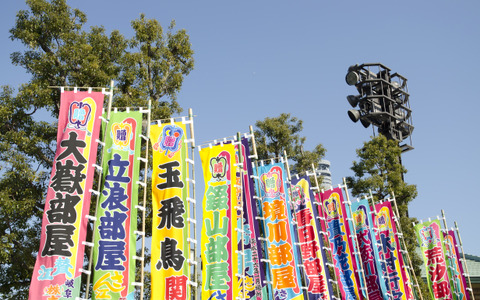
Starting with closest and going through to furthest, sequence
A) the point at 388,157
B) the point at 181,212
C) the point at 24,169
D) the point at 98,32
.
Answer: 1. the point at 181,212
2. the point at 24,169
3. the point at 98,32
4. the point at 388,157

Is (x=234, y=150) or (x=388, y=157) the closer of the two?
(x=234, y=150)

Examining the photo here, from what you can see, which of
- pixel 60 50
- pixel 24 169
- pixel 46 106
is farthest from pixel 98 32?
pixel 24 169

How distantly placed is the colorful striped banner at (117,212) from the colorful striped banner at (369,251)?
8.81 meters

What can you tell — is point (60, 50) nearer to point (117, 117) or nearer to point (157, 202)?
point (117, 117)

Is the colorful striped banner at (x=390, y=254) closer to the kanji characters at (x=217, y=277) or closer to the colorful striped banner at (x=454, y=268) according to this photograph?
the colorful striped banner at (x=454, y=268)

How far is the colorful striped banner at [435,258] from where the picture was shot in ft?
58.9

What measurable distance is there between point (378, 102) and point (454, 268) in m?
9.81

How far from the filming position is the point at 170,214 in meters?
10.5

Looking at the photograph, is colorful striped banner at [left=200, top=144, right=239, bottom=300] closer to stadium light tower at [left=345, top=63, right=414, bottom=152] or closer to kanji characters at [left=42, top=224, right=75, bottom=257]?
kanji characters at [left=42, top=224, right=75, bottom=257]

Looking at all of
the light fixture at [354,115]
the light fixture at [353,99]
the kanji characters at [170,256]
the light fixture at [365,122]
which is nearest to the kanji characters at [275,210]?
the kanji characters at [170,256]

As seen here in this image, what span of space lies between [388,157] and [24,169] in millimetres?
15646

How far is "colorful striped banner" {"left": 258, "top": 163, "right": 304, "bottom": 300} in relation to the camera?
41.8 feet

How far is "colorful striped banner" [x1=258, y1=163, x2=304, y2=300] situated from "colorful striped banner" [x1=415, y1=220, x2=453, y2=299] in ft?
23.3

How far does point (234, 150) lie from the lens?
1233 cm
